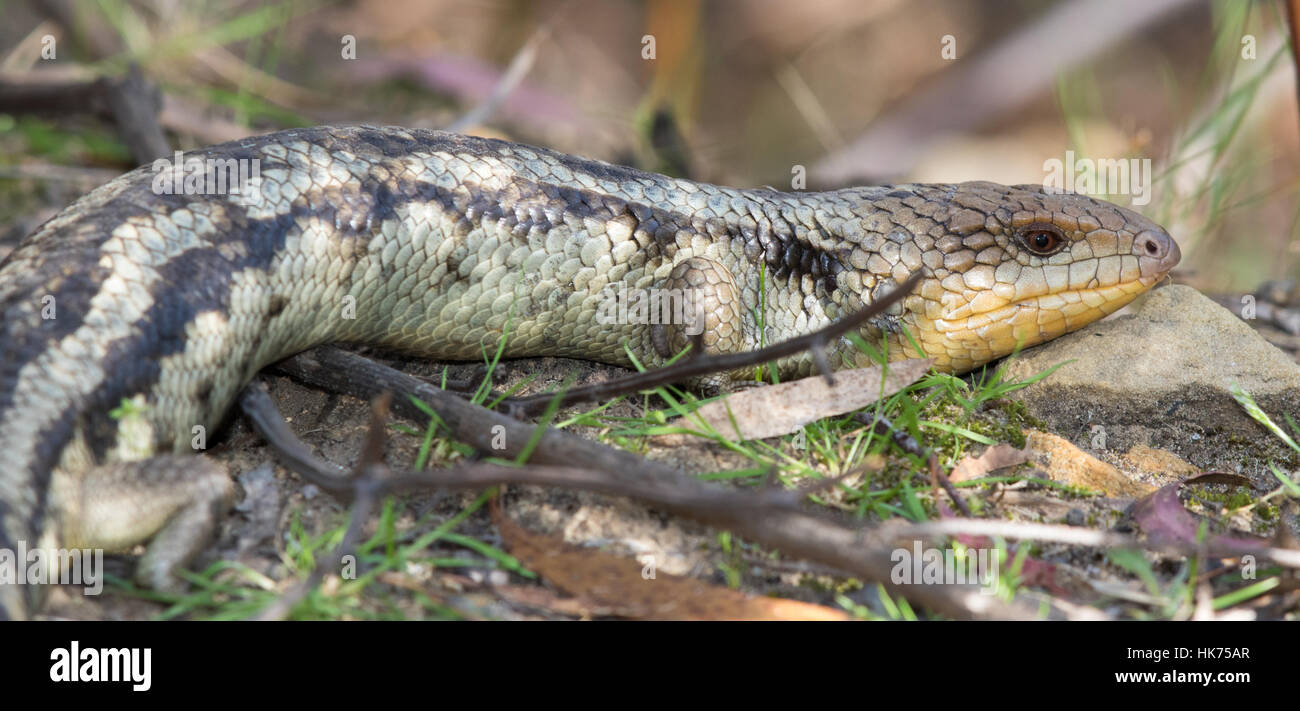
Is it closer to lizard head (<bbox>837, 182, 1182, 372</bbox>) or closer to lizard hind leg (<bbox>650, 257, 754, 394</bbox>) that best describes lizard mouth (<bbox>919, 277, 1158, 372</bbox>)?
lizard head (<bbox>837, 182, 1182, 372</bbox>)

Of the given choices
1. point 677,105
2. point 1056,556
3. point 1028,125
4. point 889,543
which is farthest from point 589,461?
point 1028,125

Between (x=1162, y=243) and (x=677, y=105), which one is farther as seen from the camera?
(x=677, y=105)

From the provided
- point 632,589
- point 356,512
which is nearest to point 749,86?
point 632,589

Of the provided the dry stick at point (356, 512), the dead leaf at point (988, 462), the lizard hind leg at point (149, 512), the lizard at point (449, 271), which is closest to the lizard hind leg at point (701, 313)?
the lizard at point (449, 271)

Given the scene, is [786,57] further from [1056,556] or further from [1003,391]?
[1056,556]

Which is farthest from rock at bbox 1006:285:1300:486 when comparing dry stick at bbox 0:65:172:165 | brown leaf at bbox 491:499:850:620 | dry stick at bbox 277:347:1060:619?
dry stick at bbox 0:65:172:165

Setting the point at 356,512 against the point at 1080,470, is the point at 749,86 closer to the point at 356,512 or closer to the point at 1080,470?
the point at 1080,470

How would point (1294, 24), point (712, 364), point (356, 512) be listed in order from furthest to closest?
point (1294, 24)
point (712, 364)
point (356, 512)

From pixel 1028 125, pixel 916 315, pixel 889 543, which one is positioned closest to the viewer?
pixel 889 543
